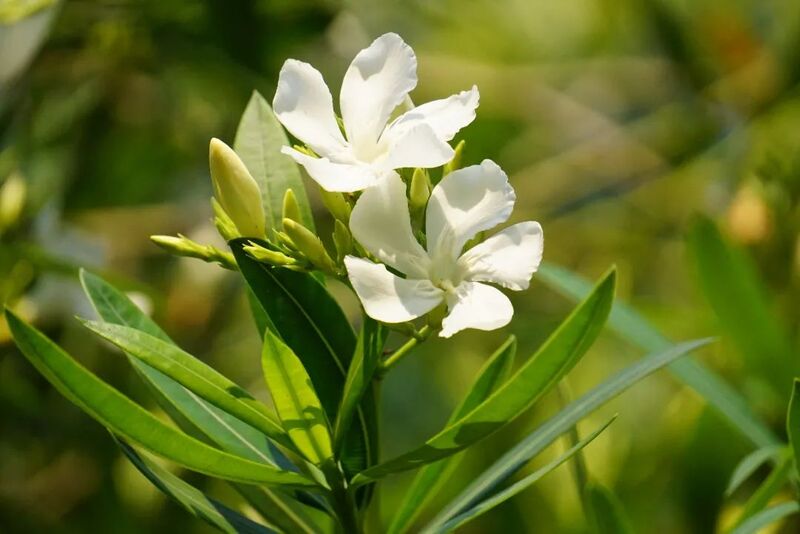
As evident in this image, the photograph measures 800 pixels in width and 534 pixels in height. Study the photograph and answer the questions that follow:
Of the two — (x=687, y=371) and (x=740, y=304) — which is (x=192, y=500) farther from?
(x=740, y=304)

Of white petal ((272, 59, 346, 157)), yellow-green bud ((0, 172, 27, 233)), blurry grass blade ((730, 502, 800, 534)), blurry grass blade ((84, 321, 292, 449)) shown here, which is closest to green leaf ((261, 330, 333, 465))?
blurry grass blade ((84, 321, 292, 449))

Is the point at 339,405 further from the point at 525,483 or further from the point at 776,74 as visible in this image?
the point at 776,74

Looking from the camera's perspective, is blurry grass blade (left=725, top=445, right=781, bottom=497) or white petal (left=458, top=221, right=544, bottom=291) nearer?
white petal (left=458, top=221, right=544, bottom=291)

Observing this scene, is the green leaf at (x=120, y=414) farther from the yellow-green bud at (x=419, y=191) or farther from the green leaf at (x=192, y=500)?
the yellow-green bud at (x=419, y=191)

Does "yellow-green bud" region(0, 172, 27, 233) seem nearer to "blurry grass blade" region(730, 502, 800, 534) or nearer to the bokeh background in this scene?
the bokeh background

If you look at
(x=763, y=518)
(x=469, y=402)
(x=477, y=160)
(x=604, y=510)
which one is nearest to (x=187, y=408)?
(x=469, y=402)

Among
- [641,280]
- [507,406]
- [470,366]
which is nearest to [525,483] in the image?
[507,406]
